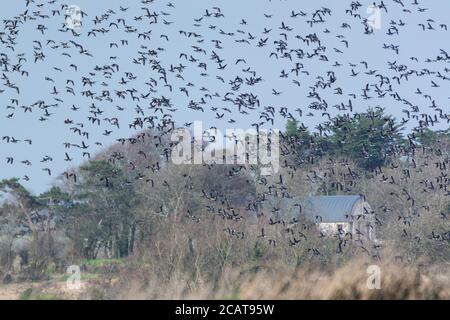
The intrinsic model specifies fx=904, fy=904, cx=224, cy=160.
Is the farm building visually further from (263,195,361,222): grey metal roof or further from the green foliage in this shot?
the green foliage

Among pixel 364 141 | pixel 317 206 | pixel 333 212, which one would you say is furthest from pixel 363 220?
pixel 364 141

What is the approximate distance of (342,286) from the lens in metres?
23.0

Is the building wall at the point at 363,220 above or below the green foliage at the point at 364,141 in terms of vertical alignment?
below

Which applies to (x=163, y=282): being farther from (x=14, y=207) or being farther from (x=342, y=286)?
(x=14, y=207)

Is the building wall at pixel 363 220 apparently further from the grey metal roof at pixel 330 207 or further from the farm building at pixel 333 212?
the grey metal roof at pixel 330 207

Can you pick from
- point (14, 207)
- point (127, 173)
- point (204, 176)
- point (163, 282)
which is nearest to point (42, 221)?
point (14, 207)

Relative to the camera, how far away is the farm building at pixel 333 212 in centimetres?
5403

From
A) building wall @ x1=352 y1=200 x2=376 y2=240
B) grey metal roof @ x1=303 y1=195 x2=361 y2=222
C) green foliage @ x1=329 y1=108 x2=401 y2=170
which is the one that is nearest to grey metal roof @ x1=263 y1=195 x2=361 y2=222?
grey metal roof @ x1=303 y1=195 x2=361 y2=222

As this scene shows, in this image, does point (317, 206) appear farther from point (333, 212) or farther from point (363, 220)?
point (363, 220)

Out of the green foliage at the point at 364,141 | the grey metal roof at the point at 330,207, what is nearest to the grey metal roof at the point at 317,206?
the grey metal roof at the point at 330,207

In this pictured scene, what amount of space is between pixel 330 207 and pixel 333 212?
3.09 ft

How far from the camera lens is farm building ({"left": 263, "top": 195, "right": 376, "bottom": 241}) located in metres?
54.0

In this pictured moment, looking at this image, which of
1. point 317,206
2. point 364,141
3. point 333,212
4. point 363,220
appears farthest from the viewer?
point 364,141

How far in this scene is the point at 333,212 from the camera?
67875mm
